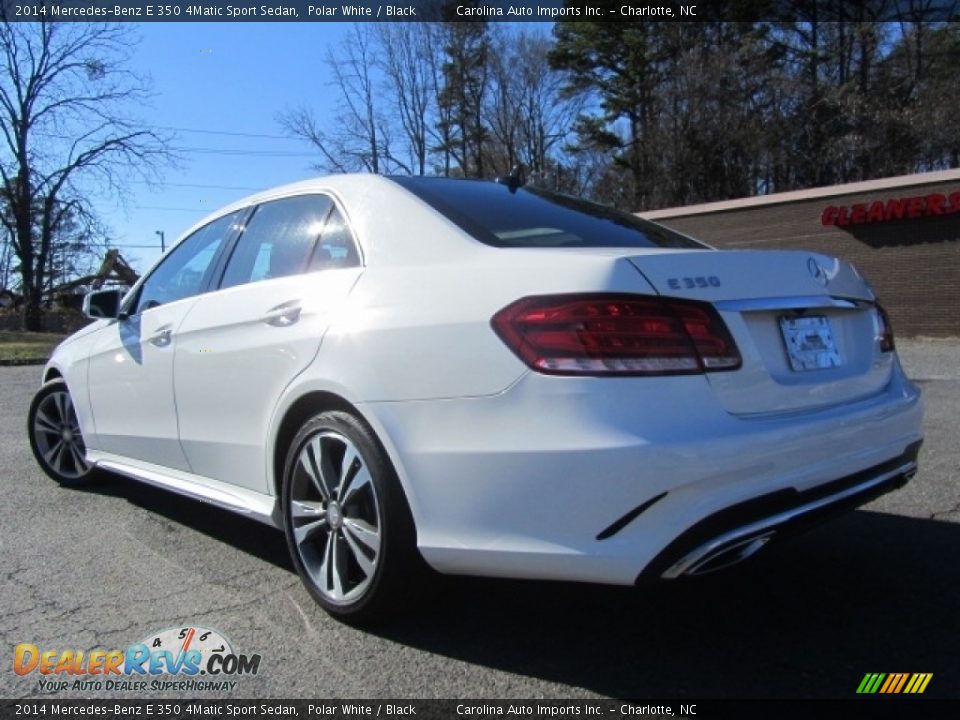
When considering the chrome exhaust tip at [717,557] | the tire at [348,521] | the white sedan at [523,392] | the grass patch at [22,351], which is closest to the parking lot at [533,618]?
the tire at [348,521]

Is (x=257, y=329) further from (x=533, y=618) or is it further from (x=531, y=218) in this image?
(x=533, y=618)

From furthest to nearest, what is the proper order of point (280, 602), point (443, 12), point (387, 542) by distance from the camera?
point (443, 12), point (280, 602), point (387, 542)

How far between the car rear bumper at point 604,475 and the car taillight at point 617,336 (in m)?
0.05

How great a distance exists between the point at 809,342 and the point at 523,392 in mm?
981

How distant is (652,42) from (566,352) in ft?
119

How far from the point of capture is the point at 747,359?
2.29 m

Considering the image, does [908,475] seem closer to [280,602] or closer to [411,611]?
[411,611]

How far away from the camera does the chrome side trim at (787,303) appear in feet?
7.64

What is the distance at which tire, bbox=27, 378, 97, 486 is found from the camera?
486cm

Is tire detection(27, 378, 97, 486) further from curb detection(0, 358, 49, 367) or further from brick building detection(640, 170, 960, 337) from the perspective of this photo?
brick building detection(640, 170, 960, 337)

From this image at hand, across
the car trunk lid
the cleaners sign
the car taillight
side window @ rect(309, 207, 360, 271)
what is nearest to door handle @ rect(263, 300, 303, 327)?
side window @ rect(309, 207, 360, 271)


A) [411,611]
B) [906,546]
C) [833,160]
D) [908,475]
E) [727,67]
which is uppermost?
[727,67]

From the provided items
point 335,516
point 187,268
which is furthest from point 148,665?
point 187,268

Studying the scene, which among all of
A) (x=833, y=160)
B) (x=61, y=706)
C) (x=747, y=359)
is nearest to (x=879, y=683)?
(x=747, y=359)
